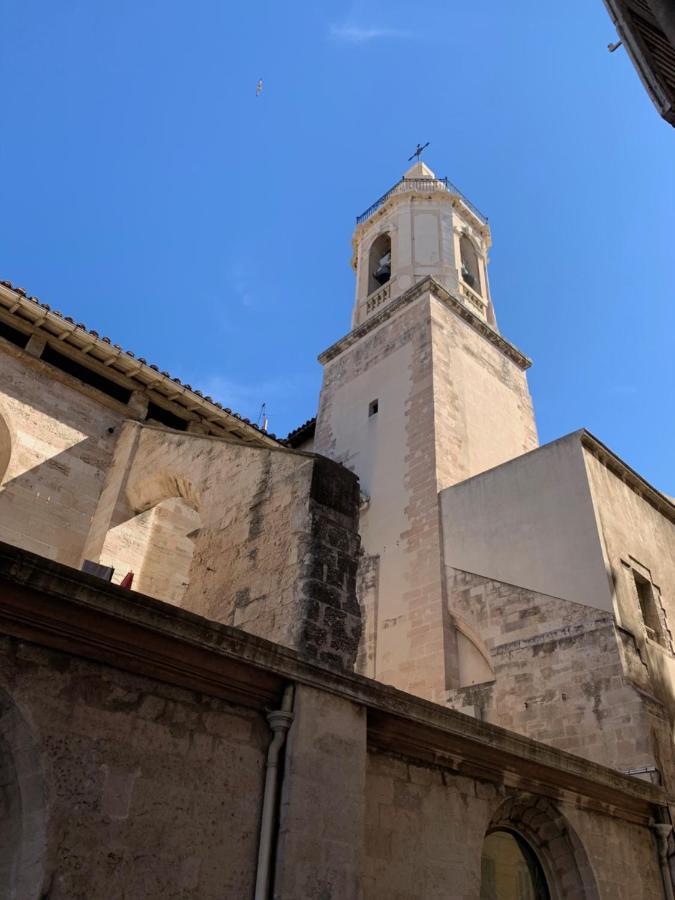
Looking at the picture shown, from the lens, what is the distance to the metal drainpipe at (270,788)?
3760 mm

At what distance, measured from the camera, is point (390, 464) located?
14.1 m

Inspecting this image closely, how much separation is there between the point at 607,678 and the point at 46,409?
869 centimetres

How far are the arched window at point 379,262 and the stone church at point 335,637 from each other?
8.64 ft

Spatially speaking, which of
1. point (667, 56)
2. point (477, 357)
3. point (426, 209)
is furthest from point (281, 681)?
point (426, 209)

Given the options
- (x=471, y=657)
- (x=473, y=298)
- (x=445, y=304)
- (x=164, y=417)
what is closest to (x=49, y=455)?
(x=164, y=417)

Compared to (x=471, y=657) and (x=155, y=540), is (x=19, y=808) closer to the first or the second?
(x=155, y=540)

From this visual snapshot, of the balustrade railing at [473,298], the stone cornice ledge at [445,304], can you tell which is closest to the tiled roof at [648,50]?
the stone cornice ledge at [445,304]

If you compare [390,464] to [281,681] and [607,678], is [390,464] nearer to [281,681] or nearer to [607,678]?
[607,678]

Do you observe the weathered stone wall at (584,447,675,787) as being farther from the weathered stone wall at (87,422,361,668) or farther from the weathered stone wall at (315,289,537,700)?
the weathered stone wall at (87,422,361,668)

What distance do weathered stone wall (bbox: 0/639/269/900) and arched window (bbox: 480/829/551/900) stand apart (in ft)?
8.43

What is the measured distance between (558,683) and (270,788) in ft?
20.4

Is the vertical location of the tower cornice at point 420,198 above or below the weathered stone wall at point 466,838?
above

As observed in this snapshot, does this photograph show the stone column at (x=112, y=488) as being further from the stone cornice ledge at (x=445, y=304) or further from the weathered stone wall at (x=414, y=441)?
the stone cornice ledge at (x=445, y=304)

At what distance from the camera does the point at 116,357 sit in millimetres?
11250
